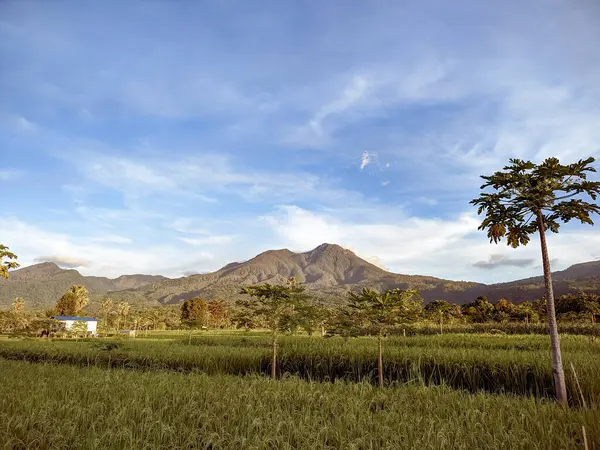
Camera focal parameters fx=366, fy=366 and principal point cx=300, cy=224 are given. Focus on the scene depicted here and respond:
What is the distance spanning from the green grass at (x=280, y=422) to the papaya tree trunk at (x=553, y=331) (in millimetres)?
798

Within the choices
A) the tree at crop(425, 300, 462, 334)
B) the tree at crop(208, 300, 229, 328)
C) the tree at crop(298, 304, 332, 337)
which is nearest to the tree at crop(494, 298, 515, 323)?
the tree at crop(425, 300, 462, 334)

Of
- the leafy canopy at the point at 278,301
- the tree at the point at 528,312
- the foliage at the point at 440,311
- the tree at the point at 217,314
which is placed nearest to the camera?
the leafy canopy at the point at 278,301

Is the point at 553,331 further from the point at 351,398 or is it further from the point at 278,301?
the point at 278,301

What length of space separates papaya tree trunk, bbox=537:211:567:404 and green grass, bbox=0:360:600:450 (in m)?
0.80

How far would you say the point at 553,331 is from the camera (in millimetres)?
7289

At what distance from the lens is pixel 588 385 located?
8.34 meters

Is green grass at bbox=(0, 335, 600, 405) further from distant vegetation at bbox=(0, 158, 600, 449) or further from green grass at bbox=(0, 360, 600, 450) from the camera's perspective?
green grass at bbox=(0, 360, 600, 450)

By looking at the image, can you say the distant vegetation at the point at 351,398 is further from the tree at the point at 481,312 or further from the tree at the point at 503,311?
the tree at the point at 481,312

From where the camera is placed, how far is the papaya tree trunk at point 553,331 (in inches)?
277

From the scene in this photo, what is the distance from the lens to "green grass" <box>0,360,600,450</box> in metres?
4.83

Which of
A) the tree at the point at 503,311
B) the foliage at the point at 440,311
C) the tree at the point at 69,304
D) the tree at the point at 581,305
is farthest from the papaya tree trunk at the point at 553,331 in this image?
the tree at the point at 69,304

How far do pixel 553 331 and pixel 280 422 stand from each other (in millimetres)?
5775

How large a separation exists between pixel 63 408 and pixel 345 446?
500cm

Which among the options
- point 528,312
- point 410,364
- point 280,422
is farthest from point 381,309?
point 528,312
